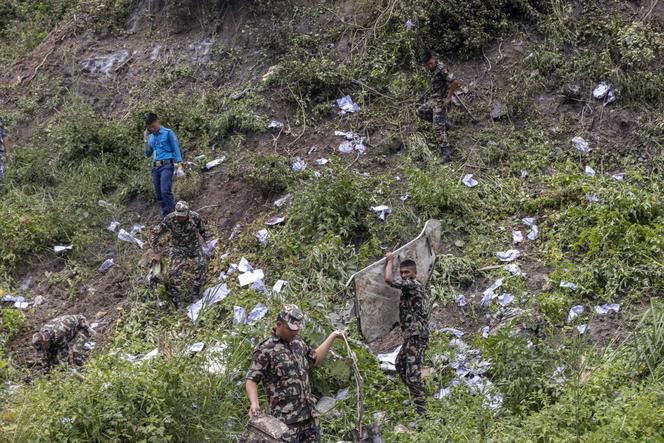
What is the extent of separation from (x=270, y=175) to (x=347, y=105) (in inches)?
61.3

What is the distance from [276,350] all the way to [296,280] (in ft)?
9.29

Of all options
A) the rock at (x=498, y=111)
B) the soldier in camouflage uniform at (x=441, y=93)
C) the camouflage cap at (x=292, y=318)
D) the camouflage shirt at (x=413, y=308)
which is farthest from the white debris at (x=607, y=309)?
the rock at (x=498, y=111)

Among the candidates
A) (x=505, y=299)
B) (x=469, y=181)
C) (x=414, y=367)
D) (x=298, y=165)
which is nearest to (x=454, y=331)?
(x=505, y=299)

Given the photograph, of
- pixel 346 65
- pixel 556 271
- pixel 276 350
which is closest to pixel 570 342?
pixel 556 271

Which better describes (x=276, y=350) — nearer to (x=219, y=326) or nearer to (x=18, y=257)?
(x=219, y=326)

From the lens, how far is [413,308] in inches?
297

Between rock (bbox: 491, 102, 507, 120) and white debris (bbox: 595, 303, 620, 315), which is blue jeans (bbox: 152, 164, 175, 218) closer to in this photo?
rock (bbox: 491, 102, 507, 120)

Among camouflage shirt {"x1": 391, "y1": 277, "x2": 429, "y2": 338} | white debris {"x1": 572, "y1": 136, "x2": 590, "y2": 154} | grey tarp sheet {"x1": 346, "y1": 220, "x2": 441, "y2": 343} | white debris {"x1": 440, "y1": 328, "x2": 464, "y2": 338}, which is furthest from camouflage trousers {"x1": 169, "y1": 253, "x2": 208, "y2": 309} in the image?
white debris {"x1": 572, "y1": 136, "x2": 590, "y2": 154}

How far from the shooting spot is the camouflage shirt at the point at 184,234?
31.4 feet

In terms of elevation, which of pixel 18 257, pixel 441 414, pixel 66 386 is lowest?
pixel 18 257

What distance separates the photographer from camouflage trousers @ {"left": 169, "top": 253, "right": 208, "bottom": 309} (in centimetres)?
957

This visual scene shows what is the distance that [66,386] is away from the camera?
664cm

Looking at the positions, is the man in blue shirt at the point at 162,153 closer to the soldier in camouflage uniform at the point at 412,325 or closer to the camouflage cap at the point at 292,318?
Result: the soldier in camouflage uniform at the point at 412,325

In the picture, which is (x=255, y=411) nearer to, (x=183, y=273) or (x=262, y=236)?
(x=183, y=273)
